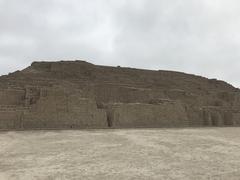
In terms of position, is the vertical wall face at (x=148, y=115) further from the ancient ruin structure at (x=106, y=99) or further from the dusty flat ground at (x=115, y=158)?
the dusty flat ground at (x=115, y=158)

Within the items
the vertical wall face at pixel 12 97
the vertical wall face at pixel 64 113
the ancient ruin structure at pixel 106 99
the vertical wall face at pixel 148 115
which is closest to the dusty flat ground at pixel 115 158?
the vertical wall face at pixel 64 113

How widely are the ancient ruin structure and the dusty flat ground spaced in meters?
3.62

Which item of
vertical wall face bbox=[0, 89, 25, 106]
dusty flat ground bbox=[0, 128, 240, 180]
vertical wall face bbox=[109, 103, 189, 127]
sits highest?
vertical wall face bbox=[0, 89, 25, 106]

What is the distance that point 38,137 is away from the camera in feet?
55.8

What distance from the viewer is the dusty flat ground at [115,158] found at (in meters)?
9.82

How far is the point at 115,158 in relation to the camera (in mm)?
11992

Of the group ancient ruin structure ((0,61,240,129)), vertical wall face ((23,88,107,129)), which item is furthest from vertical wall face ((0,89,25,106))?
vertical wall face ((23,88,107,129))

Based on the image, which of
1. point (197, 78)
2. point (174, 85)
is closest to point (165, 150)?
point (174, 85)

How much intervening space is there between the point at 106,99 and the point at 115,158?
1498 centimetres

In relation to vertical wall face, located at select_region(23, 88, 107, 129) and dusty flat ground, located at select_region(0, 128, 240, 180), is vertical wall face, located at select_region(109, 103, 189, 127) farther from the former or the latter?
dusty flat ground, located at select_region(0, 128, 240, 180)

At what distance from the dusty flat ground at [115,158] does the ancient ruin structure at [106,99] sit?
11.9ft

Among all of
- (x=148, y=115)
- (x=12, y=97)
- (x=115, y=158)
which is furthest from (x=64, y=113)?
(x=115, y=158)

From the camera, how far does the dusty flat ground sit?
982 centimetres

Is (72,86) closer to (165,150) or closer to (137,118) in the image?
(137,118)
